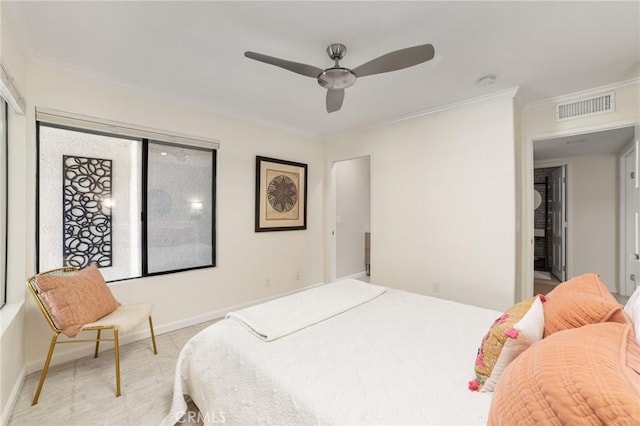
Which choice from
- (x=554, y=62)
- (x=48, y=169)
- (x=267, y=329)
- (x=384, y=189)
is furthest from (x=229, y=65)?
(x=554, y=62)

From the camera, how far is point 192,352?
1.67 metres

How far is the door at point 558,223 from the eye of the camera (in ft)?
16.2

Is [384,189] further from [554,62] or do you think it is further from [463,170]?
[554,62]

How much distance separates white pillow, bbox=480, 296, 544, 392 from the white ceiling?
5.73 feet

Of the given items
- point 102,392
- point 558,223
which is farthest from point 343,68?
point 558,223

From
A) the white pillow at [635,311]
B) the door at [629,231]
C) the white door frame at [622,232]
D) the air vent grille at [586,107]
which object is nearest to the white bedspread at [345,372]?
the white pillow at [635,311]

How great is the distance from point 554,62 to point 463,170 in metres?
1.17

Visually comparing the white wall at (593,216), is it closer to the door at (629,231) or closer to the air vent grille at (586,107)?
the door at (629,231)

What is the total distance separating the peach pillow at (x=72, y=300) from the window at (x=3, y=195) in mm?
364

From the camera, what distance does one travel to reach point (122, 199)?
2729mm

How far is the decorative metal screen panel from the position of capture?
8.06ft

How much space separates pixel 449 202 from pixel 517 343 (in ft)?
7.93

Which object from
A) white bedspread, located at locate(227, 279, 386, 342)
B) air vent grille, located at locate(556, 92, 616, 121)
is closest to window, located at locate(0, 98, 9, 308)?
white bedspread, located at locate(227, 279, 386, 342)

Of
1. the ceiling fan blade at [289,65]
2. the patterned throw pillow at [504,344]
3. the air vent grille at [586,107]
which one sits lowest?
the patterned throw pillow at [504,344]
